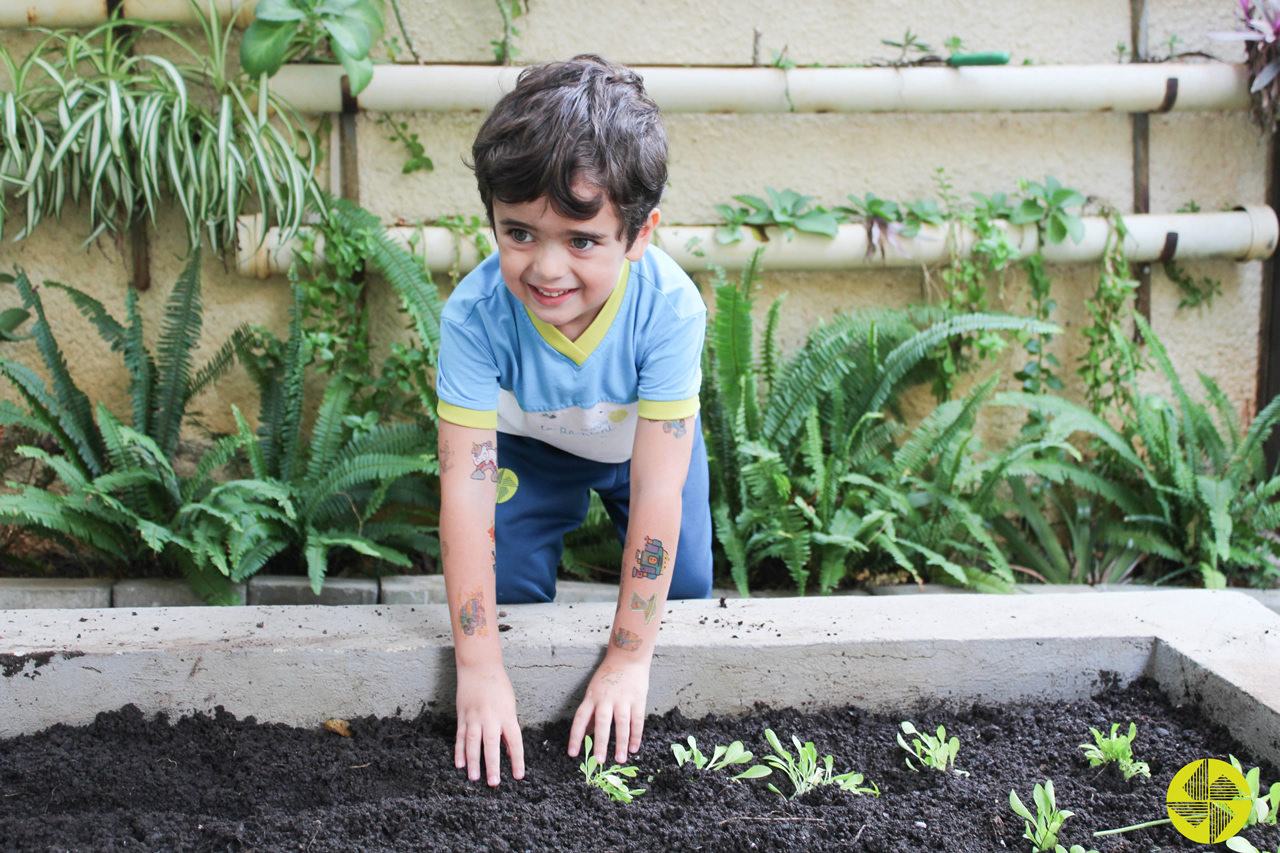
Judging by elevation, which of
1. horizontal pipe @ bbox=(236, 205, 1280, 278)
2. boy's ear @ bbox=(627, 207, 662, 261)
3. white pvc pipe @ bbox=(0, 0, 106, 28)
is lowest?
boy's ear @ bbox=(627, 207, 662, 261)

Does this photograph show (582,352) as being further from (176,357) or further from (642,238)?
(176,357)

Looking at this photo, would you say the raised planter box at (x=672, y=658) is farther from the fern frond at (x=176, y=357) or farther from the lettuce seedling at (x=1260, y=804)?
the fern frond at (x=176, y=357)

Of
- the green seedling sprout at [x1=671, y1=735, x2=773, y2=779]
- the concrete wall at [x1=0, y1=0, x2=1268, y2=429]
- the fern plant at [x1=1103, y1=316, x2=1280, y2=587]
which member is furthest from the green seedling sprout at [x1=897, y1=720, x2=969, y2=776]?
the concrete wall at [x1=0, y1=0, x2=1268, y2=429]

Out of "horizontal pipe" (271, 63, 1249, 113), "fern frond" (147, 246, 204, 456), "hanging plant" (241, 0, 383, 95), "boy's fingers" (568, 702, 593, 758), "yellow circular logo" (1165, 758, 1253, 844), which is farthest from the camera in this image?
"horizontal pipe" (271, 63, 1249, 113)

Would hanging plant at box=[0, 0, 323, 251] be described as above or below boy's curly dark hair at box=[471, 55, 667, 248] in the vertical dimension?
above

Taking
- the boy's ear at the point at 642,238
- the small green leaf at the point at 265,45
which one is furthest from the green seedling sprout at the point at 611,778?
the small green leaf at the point at 265,45

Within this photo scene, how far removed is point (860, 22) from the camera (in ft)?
11.0

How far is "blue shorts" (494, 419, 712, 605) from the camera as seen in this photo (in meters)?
2.17

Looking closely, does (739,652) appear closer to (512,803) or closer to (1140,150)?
(512,803)

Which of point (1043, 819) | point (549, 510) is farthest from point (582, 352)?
point (1043, 819)

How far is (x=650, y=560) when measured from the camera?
171 cm

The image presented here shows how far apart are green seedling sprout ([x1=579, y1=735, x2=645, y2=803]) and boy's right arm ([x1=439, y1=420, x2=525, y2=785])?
0.12 m

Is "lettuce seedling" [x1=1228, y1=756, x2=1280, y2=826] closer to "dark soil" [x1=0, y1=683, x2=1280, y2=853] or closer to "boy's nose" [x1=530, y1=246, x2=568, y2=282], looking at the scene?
"dark soil" [x1=0, y1=683, x2=1280, y2=853]

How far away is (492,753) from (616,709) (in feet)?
0.75
